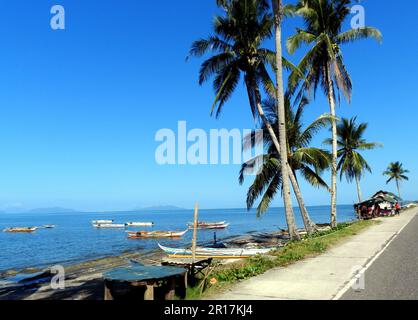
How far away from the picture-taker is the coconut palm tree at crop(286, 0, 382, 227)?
80.1 feet

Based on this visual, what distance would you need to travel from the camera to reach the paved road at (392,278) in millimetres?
7211

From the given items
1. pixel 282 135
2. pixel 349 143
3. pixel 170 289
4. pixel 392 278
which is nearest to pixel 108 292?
pixel 170 289

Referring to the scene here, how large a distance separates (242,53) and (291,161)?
26.5 feet

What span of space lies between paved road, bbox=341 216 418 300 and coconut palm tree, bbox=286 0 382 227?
13.0 m

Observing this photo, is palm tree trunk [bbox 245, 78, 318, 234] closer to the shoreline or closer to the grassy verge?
the shoreline

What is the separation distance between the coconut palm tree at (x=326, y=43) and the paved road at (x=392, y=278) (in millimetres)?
12990

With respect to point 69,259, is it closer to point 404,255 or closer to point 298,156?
point 298,156

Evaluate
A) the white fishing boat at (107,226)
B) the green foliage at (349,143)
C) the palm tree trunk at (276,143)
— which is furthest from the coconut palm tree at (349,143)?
the white fishing boat at (107,226)

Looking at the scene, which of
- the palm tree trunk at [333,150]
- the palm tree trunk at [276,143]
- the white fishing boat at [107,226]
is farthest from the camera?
the white fishing boat at [107,226]

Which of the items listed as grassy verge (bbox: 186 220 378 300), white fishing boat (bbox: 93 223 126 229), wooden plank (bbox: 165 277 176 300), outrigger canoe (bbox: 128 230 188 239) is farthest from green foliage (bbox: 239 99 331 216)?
white fishing boat (bbox: 93 223 126 229)

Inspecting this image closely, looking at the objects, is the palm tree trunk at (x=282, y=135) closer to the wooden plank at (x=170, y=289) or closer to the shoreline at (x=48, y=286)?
the shoreline at (x=48, y=286)

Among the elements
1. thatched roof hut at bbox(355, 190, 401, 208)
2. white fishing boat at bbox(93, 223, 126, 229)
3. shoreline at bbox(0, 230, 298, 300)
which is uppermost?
thatched roof hut at bbox(355, 190, 401, 208)

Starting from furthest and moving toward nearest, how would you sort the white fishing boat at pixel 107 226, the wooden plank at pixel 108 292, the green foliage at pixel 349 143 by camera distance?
the white fishing boat at pixel 107 226
the green foliage at pixel 349 143
the wooden plank at pixel 108 292
